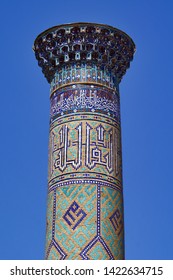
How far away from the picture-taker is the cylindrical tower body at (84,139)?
28.9 feet

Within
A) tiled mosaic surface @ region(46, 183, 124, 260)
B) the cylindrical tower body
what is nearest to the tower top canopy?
the cylindrical tower body

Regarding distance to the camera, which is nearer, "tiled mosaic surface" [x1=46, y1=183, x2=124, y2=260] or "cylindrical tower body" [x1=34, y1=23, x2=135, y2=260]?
"tiled mosaic surface" [x1=46, y1=183, x2=124, y2=260]

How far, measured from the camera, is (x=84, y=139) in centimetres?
925

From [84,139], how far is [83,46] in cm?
122

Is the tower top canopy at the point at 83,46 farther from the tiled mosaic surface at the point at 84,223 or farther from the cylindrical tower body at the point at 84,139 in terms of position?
the tiled mosaic surface at the point at 84,223

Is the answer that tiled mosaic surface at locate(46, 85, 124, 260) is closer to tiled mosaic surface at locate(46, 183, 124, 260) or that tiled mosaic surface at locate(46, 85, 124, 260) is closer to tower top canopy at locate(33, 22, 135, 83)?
tiled mosaic surface at locate(46, 183, 124, 260)

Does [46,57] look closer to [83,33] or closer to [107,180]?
[83,33]

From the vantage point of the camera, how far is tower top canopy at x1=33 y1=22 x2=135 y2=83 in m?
9.79

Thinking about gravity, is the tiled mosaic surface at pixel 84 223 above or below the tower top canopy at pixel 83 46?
below

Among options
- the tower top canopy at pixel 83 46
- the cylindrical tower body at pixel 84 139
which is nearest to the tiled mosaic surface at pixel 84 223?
the cylindrical tower body at pixel 84 139

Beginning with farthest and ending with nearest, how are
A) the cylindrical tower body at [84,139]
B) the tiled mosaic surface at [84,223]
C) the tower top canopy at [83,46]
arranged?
the tower top canopy at [83,46]
the cylindrical tower body at [84,139]
the tiled mosaic surface at [84,223]

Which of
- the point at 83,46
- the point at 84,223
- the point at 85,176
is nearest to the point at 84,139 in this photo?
the point at 85,176

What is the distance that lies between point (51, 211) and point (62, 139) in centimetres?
84
